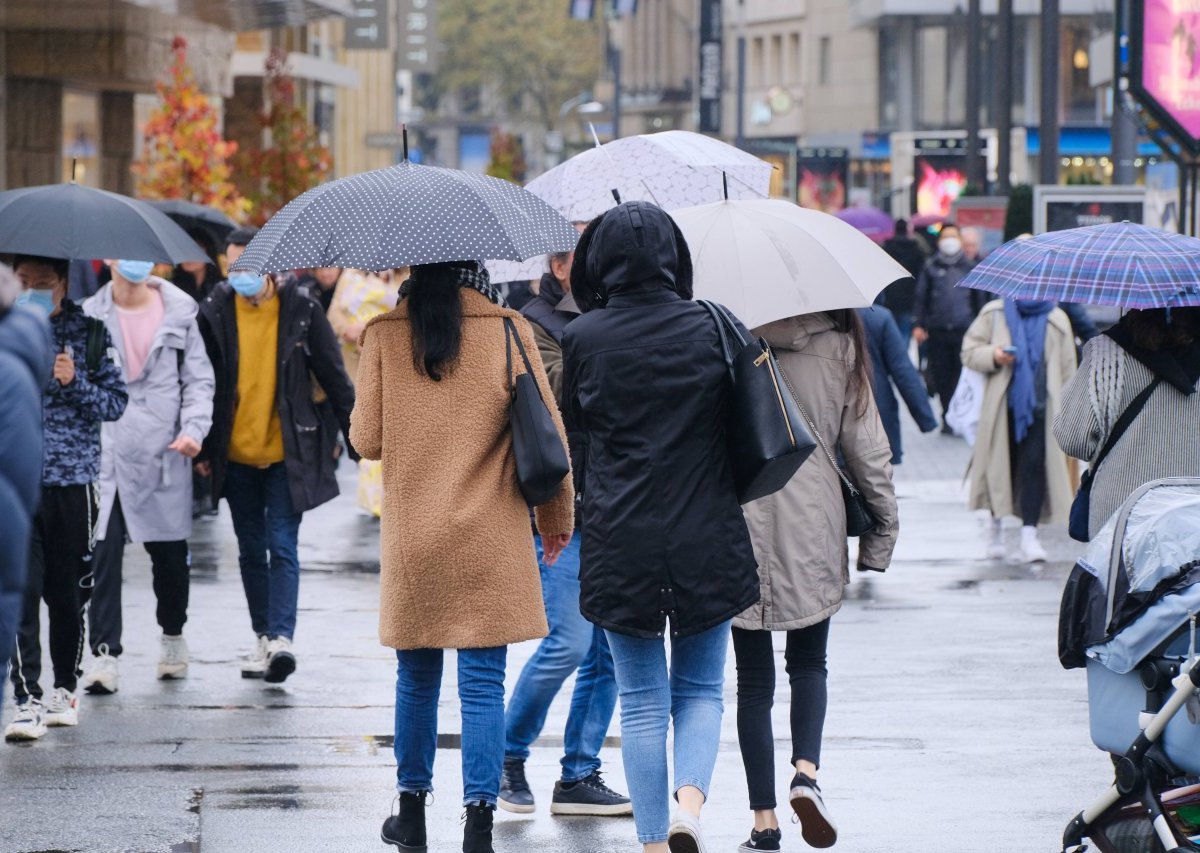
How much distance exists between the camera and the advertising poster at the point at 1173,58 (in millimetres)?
15953

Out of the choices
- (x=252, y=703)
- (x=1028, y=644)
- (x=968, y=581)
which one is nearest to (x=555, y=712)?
(x=252, y=703)

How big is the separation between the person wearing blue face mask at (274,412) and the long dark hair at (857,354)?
3.01 m

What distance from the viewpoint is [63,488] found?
791cm

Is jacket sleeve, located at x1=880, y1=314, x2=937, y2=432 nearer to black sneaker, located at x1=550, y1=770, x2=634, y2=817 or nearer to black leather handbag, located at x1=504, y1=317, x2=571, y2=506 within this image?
black sneaker, located at x1=550, y1=770, x2=634, y2=817

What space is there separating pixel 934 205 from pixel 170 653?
3170 centimetres

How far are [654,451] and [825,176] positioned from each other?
43.8 m

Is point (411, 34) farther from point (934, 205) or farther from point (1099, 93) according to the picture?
point (934, 205)

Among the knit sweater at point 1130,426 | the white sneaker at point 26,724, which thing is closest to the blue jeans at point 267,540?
the white sneaker at point 26,724

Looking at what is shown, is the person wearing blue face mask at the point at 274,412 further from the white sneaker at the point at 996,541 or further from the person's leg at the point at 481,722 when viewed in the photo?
the white sneaker at the point at 996,541

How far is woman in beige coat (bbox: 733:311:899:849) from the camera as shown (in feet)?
20.4

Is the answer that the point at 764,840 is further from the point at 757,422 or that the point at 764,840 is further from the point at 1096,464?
the point at 1096,464

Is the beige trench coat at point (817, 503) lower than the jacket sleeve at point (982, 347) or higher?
lower

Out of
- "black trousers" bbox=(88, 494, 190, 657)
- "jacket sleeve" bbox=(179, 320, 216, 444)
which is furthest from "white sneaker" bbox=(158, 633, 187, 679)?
"jacket sleeve" bbox=(179, 320, 216, 444)

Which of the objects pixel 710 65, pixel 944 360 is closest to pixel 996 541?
pixel 944 360
